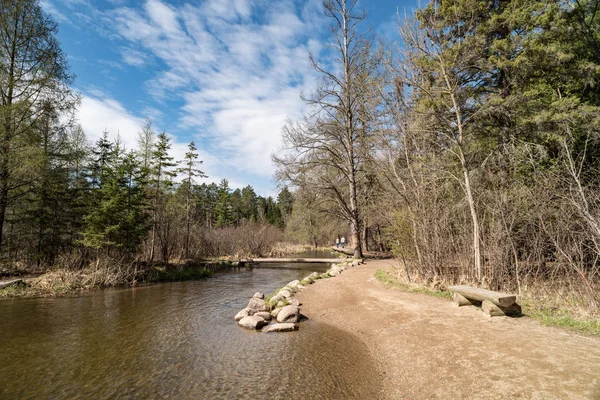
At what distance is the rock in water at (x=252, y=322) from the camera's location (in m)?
6.36

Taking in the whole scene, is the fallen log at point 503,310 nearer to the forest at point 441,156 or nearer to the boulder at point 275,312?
the forest at point 441,156

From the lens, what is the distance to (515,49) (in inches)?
373

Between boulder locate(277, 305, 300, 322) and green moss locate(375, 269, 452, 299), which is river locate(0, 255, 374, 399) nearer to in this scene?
boulder locate(277, 305, 300, 322)

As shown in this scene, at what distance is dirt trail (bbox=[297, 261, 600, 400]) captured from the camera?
320 centimetres

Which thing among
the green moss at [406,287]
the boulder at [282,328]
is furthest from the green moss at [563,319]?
the boulder at [282,328]

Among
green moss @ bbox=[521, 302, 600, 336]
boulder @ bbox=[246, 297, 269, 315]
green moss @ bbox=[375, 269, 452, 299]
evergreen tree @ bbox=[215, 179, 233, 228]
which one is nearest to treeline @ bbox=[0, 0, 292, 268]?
boulder @ bbox=[246, 297, 269, 315]

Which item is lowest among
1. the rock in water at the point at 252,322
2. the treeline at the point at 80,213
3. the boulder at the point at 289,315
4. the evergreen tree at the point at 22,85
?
the rock in water at the point at 252,322

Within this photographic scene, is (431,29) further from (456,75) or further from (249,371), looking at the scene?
(249,371)

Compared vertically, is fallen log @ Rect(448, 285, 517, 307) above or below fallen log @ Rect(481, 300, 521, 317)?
above

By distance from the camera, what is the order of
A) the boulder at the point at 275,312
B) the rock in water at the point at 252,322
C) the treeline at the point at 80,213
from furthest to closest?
the treeline at the point at 80,213, the boulder at the point at 275,312, the rock in water at the point at 252,322

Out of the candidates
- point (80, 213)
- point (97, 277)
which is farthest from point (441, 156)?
point (80, 213)

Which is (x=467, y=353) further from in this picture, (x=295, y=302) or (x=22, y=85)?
(x=22, y=85)

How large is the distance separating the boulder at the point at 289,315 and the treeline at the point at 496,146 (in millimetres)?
4223

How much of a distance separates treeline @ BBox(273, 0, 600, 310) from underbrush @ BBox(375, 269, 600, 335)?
0.25 m
